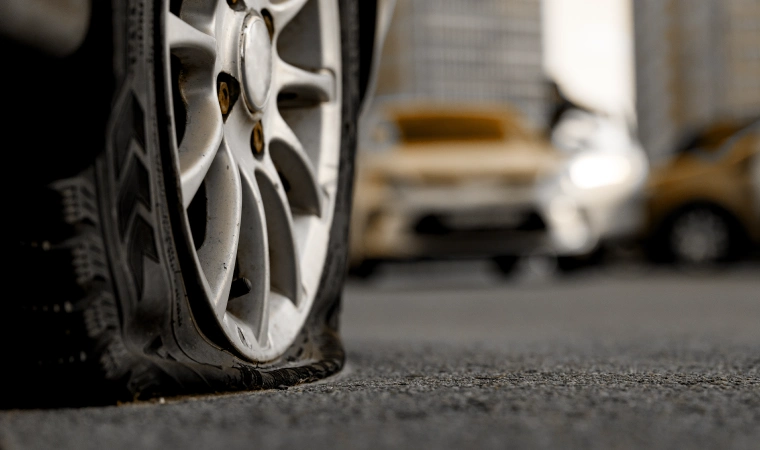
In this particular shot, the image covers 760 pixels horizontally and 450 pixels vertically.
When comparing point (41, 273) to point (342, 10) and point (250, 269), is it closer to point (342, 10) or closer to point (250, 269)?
point (250, 269)

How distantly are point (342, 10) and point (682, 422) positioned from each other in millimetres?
1241

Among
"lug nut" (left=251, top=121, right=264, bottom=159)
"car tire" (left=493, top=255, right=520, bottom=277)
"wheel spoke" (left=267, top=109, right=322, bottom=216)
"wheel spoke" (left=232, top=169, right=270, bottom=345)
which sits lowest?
"car tire" (left=493, top=255, right=520, bottom=277)

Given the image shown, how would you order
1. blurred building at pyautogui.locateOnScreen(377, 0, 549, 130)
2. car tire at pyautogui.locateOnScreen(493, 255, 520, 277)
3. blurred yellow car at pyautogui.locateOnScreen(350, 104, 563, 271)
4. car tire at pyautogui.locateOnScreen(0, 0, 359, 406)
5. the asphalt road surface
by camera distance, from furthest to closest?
1. blurred building at pyautogui.locateOnScreen(377, 0, 549, 130)
2. car tire at pyautogui.locateOnScreen(493, 255, 520, 277)
3. blurred yellow car at pyautogui.locateOnScreen(350, 104, 563, 271)
4. car tire at pyautogui.locateOnScreen(0, 0, 359, 406)
5. the asphalt road surface

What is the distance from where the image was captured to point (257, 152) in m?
1.85

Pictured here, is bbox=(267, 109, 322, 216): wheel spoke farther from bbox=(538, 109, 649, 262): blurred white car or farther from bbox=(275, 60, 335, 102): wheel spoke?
bbox=(538, 109, 649, 262): blurred white car

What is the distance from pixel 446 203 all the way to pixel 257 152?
4.77m

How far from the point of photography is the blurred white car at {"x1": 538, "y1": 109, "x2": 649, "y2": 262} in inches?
266

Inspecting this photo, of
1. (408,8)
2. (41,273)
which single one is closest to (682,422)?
(41,273)

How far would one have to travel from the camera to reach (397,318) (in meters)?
4.13

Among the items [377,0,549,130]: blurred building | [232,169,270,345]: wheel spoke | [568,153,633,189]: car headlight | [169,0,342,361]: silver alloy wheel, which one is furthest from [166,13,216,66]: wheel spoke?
[377,0,549,130]: blurred building

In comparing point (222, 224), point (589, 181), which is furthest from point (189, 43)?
point (589, 181)

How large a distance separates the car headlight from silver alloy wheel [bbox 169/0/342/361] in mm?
4993

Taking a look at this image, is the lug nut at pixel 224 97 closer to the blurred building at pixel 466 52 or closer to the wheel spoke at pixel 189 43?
the wheel spoke at pixel 189 43

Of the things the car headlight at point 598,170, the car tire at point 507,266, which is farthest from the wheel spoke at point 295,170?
the car tire at point 507,266
